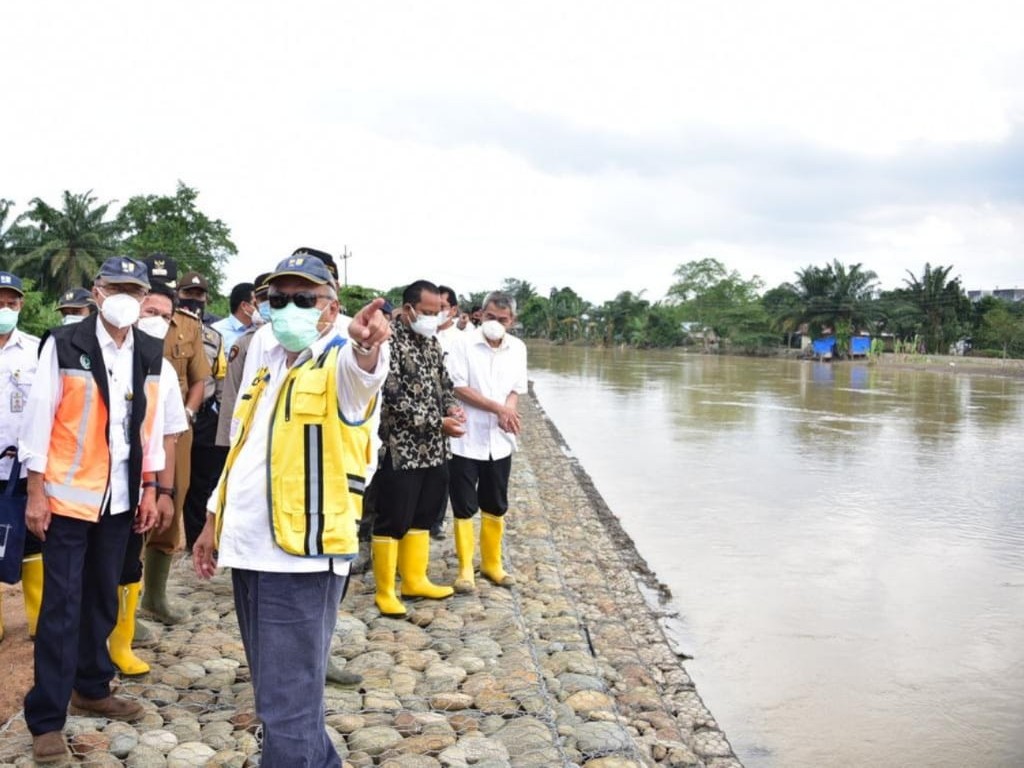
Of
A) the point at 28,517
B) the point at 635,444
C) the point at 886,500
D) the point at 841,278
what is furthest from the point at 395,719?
the point at 841,278

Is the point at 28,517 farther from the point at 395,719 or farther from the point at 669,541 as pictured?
the point at 669,541

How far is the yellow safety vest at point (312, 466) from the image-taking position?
7.52ft

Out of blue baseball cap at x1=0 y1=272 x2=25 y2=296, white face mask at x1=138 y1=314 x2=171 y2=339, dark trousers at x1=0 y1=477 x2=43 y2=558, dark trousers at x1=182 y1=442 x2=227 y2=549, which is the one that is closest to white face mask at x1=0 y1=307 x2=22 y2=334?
blue baseball cap at x1=0 y1=272 x2=25 y2=296

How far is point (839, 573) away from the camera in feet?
24.3

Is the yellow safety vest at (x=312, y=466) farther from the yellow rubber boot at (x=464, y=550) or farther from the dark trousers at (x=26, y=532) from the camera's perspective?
the yellow rubber boot at (x=464, y=550)

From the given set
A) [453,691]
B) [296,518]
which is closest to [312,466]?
[296,518]

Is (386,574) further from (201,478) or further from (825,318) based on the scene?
(825,318)

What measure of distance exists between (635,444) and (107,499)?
1277 centimetres

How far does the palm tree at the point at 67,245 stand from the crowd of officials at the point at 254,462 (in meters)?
32.7

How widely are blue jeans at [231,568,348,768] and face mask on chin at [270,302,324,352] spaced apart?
642mm

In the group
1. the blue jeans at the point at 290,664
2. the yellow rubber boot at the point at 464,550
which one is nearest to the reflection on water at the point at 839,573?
the yellow rubber boot at the point at 464,550

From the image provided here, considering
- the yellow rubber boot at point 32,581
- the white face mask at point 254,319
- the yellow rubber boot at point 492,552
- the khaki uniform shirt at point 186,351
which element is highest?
the white face mask at point 254,319

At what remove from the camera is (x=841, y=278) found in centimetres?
6253

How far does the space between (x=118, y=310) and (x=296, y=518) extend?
1.38m
